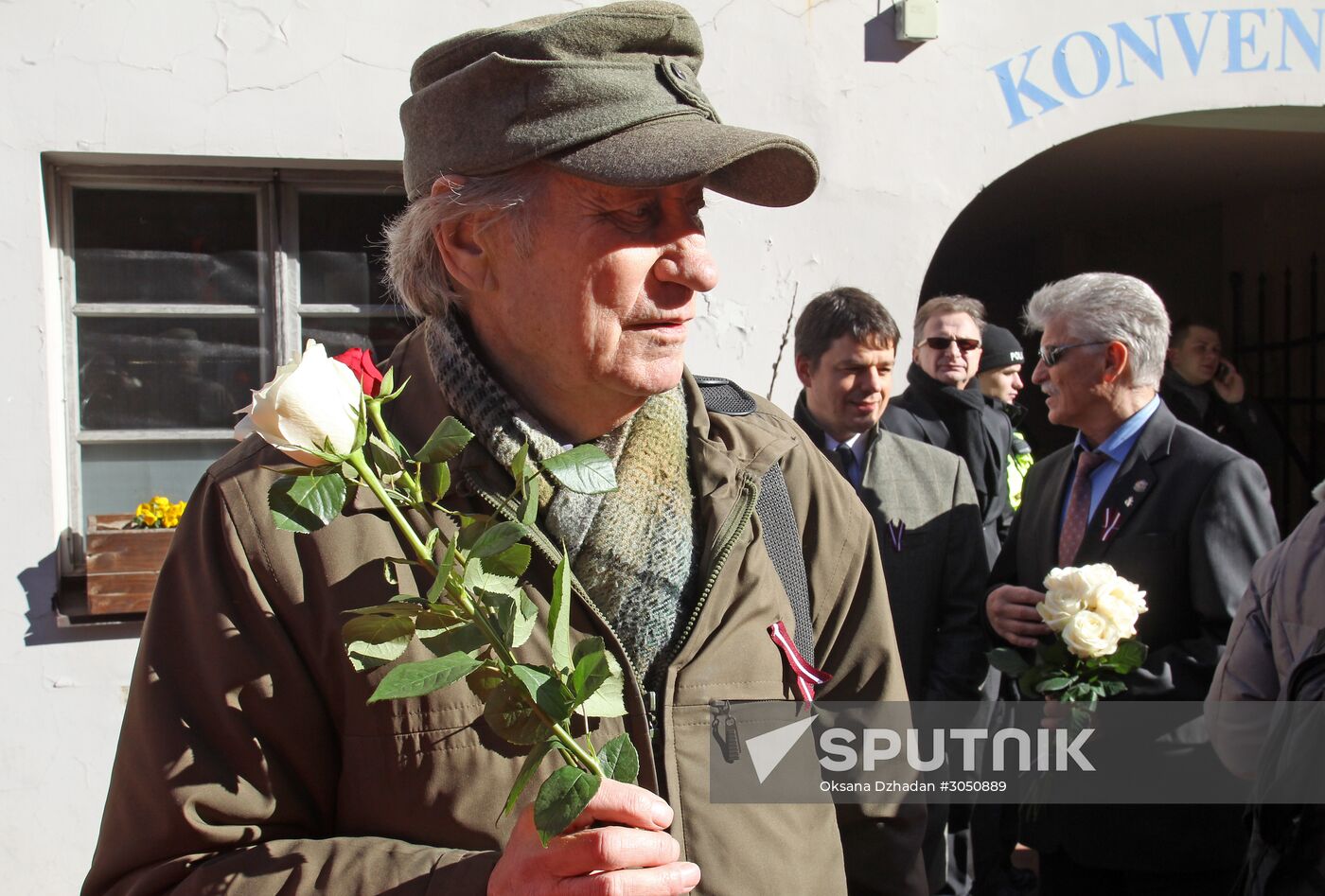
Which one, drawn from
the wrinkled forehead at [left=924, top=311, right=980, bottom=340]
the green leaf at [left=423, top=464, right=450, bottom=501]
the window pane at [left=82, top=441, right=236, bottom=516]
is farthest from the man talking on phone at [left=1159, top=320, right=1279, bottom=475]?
the green leaf at [left=423, top=464, right=450, bottom=501]

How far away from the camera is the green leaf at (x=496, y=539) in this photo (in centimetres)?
108

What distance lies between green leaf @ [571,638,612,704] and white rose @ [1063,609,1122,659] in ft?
6.24

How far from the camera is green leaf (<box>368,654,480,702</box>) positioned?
40.4 inches

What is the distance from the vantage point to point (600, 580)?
144 centimetres

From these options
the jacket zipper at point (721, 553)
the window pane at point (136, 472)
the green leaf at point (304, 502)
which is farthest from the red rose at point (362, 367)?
the window pane at point (136, 472)

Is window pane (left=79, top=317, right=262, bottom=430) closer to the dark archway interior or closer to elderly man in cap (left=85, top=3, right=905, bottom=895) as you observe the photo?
elderly man in cap (left=85, top=3, right=905, bottom=895)

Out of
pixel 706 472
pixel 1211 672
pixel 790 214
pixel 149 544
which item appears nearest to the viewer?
pixel 706 472

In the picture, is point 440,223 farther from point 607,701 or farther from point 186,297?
point 186,297

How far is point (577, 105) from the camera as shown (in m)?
1.43

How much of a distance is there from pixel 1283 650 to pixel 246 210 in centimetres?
343

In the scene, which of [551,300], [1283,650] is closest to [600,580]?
[551,300]

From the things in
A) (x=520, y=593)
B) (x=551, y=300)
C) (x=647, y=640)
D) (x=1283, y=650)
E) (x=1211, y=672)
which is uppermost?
(x=551, y=300)

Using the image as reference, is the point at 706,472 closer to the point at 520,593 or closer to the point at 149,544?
the point at 520,593

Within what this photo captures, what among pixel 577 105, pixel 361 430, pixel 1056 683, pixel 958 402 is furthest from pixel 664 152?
pixel 958 402
